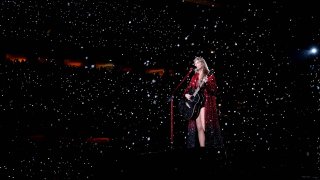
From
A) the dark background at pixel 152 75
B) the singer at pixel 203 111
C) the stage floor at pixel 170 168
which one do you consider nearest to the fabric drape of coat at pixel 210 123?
the singer at pixel 203 111

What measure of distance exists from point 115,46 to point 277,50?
2.96 meters

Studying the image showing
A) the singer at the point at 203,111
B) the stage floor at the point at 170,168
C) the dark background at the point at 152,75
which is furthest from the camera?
the dark background at the point at 152,75

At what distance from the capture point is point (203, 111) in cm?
380

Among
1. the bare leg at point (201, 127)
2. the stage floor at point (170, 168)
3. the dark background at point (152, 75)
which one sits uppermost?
the dark background at point (152, 75)

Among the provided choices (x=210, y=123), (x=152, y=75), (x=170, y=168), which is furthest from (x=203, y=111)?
(x=152, y=75)

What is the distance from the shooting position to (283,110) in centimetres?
496

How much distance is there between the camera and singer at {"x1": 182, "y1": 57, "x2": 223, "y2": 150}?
149 inches

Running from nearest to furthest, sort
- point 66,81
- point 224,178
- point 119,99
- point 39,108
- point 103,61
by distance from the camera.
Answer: point 224,178 < point 39,108 < point 66,81 < point 119,99 < point 103,61

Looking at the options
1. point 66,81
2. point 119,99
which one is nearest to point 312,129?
point 119,99

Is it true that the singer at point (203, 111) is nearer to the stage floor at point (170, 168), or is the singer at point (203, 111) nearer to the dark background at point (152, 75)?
the dark background at point (152, 75)

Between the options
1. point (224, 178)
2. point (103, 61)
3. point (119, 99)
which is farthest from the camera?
point (103, 61)

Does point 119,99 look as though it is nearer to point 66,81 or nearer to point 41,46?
point 66,81

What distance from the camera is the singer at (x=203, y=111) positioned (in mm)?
3773

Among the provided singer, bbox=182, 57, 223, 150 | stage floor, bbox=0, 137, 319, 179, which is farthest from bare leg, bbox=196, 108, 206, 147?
stage floor, bbox=0, 137, 319, 179
